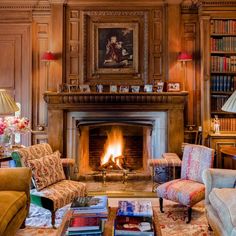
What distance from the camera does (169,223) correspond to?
3229 millimetres

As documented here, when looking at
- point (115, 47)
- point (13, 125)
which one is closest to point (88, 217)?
point (13, 125)

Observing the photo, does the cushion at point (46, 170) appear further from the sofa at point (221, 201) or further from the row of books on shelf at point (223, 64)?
the row of books on shelf at point (223, 64)

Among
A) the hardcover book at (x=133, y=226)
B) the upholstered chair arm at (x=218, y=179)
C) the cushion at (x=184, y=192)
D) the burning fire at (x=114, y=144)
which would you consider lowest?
the cushion at (x=184, y=192)

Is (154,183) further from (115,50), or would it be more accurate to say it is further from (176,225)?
(115,50)

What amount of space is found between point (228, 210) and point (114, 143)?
309 cm

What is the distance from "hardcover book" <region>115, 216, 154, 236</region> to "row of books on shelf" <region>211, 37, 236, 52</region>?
3488mm

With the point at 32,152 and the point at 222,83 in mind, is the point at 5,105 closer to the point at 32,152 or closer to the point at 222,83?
the point at 32,152

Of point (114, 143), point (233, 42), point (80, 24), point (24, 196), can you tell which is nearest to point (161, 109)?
point (114, 143)

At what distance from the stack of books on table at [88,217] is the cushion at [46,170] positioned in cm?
101

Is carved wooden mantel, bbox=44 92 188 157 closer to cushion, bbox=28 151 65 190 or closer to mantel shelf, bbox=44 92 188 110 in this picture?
mantel shelf, bbox=44 92 188 110

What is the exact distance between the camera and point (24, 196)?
9.26 ft

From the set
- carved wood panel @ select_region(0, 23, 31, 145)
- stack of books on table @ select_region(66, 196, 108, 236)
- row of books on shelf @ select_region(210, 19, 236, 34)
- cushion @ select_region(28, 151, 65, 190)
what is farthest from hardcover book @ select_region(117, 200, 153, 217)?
row of books on shelf @ select_region(210, 19, 236, 34)

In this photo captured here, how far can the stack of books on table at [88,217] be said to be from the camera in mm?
1921

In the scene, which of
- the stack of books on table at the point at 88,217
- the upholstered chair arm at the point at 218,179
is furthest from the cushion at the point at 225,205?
the stack of books on table at the point at 88,217
